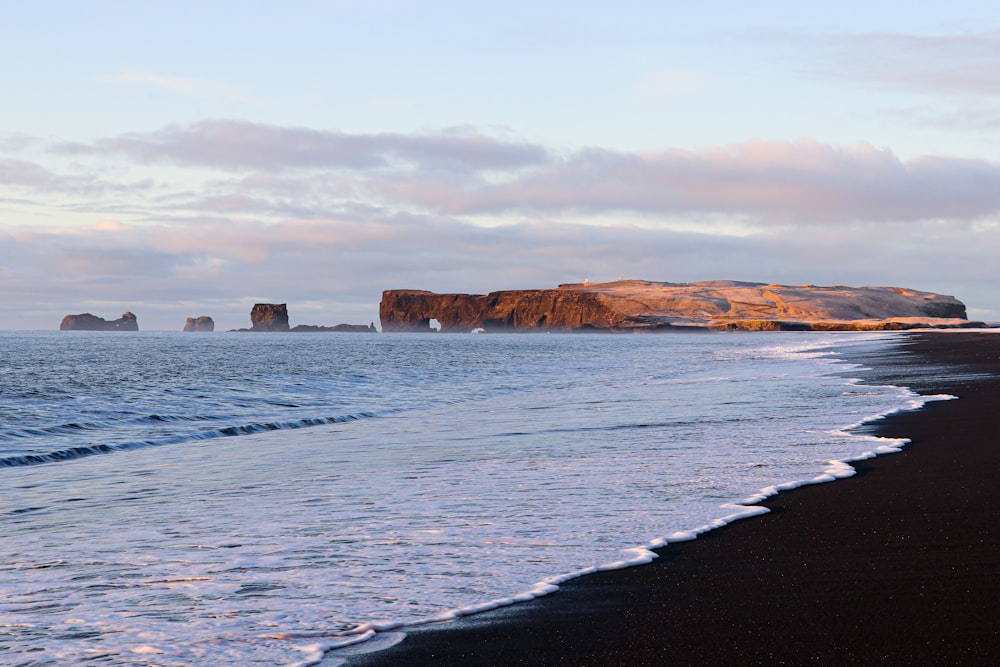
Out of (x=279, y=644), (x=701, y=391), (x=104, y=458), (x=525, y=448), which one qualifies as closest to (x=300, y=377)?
(x=701, y=391)

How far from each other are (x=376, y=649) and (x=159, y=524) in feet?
12.4

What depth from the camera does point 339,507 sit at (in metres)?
7.70

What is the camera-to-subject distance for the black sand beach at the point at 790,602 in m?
3.84

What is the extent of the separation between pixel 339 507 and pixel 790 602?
14.1 feet

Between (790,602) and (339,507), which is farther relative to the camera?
(339,507)

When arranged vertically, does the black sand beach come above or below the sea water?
above

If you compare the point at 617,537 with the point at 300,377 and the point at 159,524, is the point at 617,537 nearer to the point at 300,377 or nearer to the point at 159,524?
the point at 159,524

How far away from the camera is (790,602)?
14.8 ft

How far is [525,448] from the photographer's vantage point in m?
11.6

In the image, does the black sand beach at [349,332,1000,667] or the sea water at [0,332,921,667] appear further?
the sea water at [0,332,921,667]

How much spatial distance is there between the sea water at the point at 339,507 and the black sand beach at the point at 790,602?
354mm

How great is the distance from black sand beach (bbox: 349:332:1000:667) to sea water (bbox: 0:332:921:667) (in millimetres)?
354

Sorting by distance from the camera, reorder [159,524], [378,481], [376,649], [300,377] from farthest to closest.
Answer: [300,377] < [378,481] < [159,524] < [376,649]

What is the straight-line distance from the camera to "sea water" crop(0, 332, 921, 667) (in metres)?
4.58
